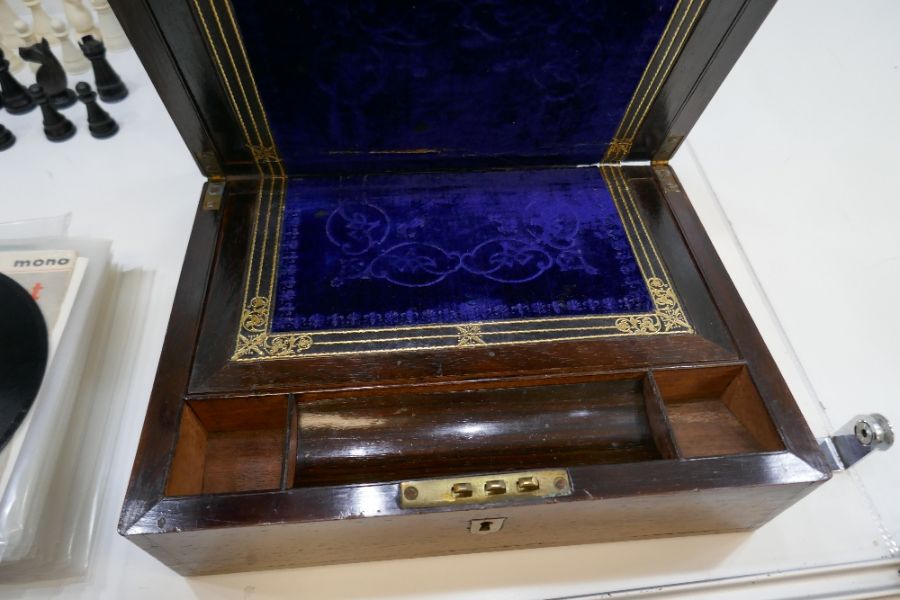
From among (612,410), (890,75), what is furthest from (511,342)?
(890,75)

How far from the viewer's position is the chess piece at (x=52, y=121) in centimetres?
158

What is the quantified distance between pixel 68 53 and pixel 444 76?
125cm

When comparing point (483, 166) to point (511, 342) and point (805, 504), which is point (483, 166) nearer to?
point (511, 342)

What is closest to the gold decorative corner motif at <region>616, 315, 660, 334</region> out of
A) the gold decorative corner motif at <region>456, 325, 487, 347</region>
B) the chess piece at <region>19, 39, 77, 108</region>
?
the gold decorative corner motif at <region>456, 325, 487, 347</region>

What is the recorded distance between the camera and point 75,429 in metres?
1.13

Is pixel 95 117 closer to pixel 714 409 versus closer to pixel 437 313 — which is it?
pixel 437 313

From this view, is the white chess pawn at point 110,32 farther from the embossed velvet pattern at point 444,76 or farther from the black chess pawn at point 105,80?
the embossed velvet pattern at point 444,76

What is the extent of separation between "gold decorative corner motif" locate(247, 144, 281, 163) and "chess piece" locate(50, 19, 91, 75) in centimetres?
92

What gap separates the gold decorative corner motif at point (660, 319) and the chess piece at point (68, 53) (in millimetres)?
1661

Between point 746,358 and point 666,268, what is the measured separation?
222mm

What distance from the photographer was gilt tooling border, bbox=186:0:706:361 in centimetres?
105

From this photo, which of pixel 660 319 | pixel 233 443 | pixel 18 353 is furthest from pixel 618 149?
pixel 18 353

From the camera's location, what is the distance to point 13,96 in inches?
65.5

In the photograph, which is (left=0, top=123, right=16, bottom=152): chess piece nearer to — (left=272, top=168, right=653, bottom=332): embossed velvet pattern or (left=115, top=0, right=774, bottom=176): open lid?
(left=115, top=0, right=774, bottom=176): open lid
